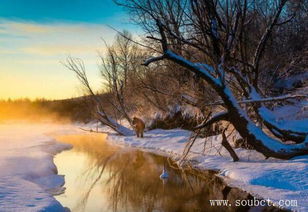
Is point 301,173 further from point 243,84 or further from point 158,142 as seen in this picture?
point 158,142

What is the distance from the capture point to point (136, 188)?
10508 mm

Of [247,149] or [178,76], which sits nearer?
[247,149]

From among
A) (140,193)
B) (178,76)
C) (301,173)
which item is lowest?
(140,193)

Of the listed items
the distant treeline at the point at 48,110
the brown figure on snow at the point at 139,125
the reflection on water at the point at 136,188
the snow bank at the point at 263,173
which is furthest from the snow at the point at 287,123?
the distant treeline at the point at 48,110

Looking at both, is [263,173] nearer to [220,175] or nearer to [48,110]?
[220,175]

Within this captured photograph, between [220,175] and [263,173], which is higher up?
[263,173]

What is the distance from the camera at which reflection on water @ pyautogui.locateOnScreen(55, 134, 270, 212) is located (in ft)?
28.4

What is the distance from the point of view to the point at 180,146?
1883 centimetres

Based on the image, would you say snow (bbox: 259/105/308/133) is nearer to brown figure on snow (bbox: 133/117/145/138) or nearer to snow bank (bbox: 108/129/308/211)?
snow bank (bbox: 108/129/308/211)

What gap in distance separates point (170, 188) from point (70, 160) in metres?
7.54

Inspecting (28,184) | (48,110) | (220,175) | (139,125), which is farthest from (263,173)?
(48,110)

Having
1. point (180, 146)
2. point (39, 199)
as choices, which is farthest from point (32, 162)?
point (180, 146)

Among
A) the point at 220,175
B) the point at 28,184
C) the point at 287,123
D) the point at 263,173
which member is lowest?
the point at 28,184

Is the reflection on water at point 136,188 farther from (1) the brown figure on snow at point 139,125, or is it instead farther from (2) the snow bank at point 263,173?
(1) the brown figure on snow at point 139,125
